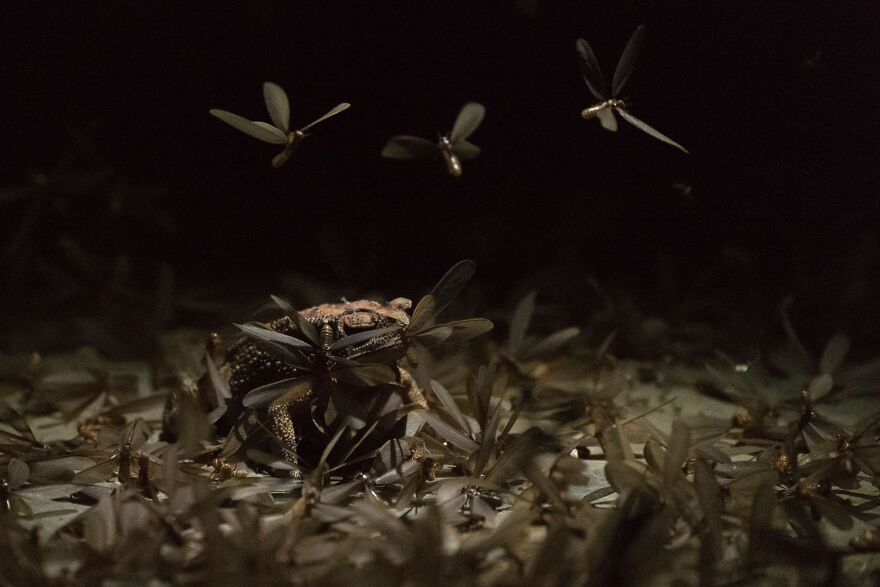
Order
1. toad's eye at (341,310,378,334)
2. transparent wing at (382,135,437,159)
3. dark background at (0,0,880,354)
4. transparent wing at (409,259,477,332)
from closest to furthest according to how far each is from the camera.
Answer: transparent wing at (382,135,437,159) < transparent wing at (409,259,477,332) < toad's eye at (341,310,378,334) < dark background at (0,0,880,354)

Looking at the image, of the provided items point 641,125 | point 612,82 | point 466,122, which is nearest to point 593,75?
point 612,82

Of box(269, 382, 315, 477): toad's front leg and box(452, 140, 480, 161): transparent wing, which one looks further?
box(269, 382, 315, 477): toad's front leg

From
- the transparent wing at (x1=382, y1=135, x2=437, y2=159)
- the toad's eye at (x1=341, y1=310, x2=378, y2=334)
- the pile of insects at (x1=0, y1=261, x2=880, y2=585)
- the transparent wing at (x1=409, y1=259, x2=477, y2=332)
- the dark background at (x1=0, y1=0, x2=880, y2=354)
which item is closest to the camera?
the pile of insects at (x1=0, y1=261, x2=880, y2=585)

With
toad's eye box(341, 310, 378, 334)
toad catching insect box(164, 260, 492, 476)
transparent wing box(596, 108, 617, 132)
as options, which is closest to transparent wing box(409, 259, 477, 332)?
toad catching insect box(164, 260, 492, 476)

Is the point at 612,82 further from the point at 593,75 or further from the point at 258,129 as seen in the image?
the point at 258,129

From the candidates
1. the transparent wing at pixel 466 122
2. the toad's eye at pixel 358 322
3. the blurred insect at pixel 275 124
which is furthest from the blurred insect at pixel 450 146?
the toad's eye at pixel 358 322

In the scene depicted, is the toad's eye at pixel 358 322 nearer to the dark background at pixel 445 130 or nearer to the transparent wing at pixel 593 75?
the dark background at pixel 445 130

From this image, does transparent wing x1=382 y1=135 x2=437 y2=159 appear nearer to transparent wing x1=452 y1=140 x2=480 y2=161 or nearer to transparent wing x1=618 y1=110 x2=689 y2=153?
transparent wing x1=452 y1=140 x2=480 y2=161
